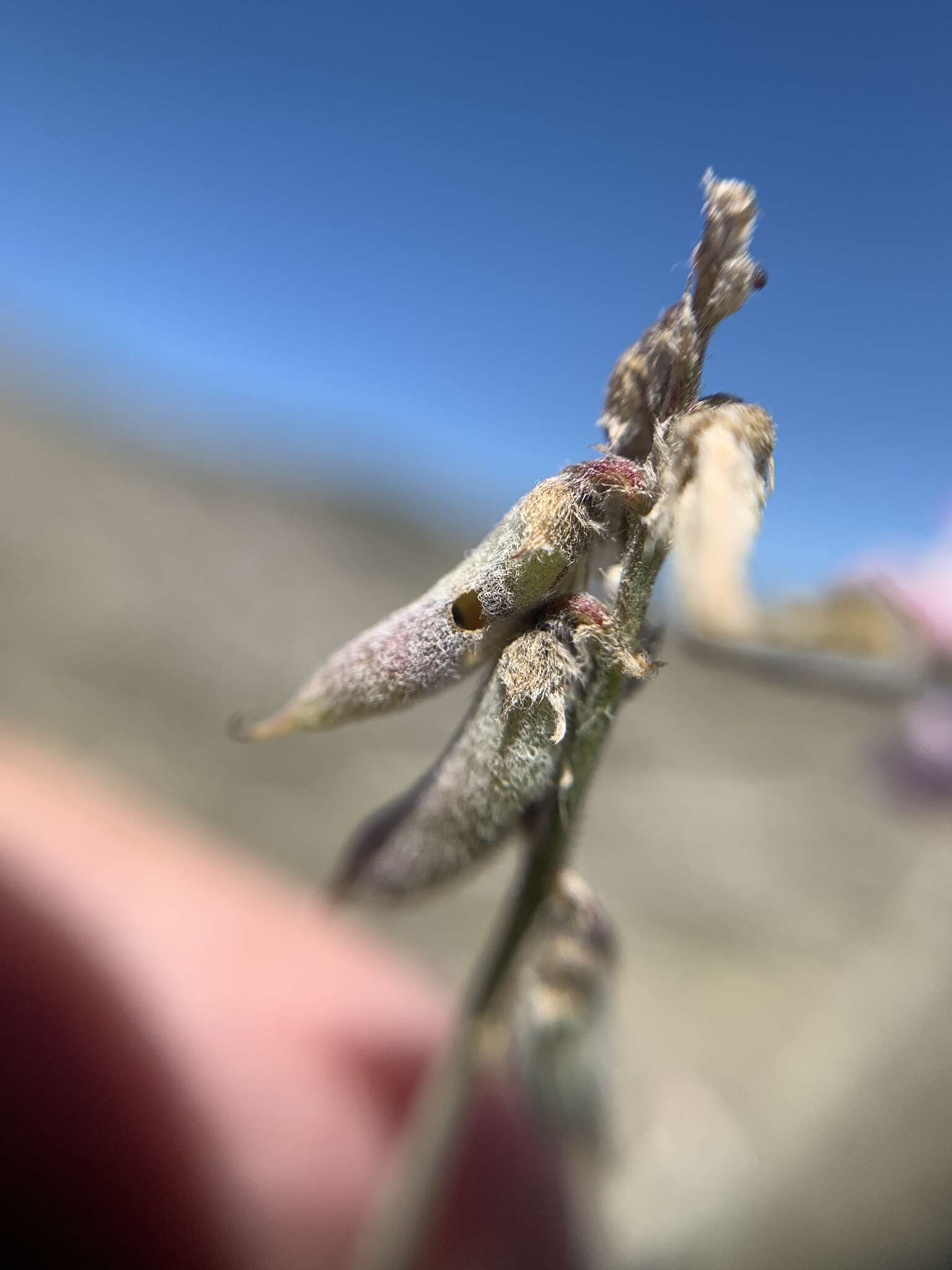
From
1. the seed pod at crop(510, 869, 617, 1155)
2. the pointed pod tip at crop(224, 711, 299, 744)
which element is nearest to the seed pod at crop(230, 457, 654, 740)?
the pointed pod tip at crop(224, 711, 299, 744)

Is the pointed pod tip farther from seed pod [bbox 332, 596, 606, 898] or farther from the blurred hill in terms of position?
the blurred hill

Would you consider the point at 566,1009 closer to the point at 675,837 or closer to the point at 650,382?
the point at 650,382


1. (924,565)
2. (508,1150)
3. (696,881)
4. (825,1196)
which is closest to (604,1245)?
(825,1196)

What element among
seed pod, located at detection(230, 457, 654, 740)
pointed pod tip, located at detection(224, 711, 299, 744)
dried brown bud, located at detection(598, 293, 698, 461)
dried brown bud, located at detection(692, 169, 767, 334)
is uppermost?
dried brown bud, located at detection(692, 169, 767, 334)

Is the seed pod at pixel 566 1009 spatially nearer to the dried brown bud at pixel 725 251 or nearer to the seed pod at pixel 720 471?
the seed pod at pixel 720 471

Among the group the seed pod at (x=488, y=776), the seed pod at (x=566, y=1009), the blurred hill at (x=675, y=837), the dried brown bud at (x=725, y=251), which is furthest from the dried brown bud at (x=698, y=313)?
the seed pod at (x=566, y=1009)
